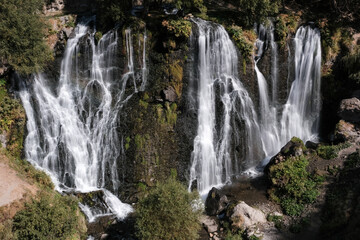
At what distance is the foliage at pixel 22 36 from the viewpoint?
18719mm

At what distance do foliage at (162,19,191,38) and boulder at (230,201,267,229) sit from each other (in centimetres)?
1170

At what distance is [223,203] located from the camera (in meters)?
18.3

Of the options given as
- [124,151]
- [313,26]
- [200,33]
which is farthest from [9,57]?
[313,26]

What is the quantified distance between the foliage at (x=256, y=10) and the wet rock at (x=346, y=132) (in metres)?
9.53

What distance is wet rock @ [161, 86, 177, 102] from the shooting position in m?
21.2

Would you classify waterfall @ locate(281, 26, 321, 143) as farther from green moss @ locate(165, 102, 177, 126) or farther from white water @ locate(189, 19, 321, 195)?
green moss @ locate(165, 102, 177, 126)

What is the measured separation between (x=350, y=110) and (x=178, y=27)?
13.3 meters

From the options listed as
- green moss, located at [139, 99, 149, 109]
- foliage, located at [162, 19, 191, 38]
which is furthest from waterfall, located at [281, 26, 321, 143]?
green moss, located at [139, 99, 149, 109]

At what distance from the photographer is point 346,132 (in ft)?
69.6

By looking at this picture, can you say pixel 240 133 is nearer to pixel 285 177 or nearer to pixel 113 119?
pixel 285 177

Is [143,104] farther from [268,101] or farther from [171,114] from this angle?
[268,101]

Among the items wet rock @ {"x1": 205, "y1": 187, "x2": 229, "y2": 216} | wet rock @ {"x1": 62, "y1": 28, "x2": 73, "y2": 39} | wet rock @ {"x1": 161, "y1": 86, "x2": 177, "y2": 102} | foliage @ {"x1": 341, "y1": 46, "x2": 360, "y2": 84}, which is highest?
wet rock @ {"x1": 62, "y1": 28, "x2": 73, "y2": 39}

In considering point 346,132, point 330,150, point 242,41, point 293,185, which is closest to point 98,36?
point 242,41

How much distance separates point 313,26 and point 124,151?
16995 mm
